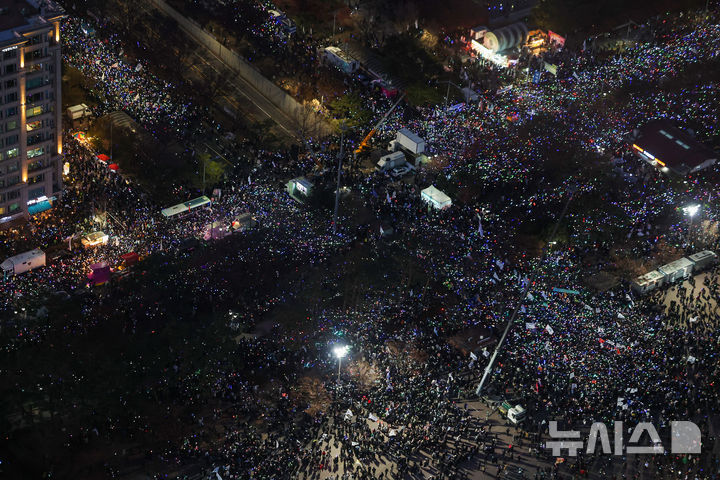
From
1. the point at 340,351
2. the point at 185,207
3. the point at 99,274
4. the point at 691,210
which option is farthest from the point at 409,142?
the point at 99,274

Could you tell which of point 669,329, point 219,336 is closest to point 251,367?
point 219,336

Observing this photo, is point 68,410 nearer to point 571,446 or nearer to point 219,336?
point 219,336

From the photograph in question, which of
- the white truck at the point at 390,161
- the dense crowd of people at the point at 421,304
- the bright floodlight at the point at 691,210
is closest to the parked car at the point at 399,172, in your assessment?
the white truck at the point at 390,161

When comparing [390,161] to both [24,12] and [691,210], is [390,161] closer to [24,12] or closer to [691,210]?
[691,210]

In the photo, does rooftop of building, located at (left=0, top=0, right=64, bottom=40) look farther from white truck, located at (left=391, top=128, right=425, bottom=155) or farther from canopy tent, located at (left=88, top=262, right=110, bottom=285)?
white truck, located at (left=391, top=128, right=425, bottom=155)

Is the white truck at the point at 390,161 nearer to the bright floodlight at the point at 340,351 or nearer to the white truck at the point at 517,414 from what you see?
the bright floodlight at the point at 340,351

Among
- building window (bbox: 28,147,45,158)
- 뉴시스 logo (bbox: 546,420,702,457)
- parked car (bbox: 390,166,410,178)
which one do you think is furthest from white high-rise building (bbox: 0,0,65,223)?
뉴시스 logo (bbox: 546,420,702,457)
